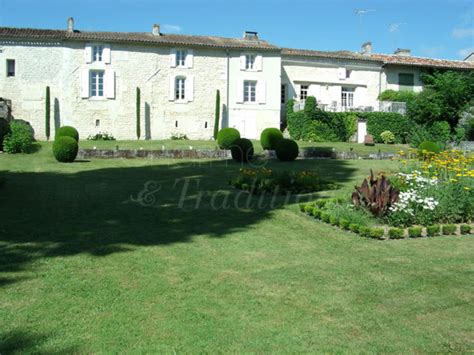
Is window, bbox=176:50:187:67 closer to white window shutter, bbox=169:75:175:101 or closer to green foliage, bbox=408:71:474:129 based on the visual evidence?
white window shutter, bbox=169:75:175:101

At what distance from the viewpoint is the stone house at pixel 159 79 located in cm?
3177

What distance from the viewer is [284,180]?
510 inches

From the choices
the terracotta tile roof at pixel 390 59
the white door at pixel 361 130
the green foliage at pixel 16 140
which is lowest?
the green foliage at pixel 16 140

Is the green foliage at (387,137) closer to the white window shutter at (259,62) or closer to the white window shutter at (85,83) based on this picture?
the white window shutter at (259,62)

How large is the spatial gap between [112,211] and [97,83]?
24.7m

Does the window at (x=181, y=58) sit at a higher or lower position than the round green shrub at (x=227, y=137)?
higher

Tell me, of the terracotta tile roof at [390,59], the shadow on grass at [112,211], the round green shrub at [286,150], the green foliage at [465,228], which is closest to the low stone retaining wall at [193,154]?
the round green shrub at [286,150]

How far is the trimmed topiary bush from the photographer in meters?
8.00

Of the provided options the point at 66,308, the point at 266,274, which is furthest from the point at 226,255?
the point at 66,308

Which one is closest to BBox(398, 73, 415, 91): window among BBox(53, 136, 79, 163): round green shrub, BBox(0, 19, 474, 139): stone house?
BBox(0, 19, 474, 139): stone house

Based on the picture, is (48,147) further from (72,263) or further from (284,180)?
(72,263)

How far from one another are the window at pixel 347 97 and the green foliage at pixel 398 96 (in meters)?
2.30

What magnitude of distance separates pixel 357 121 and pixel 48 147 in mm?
20612

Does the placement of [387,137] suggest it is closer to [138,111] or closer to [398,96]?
[398,96]
